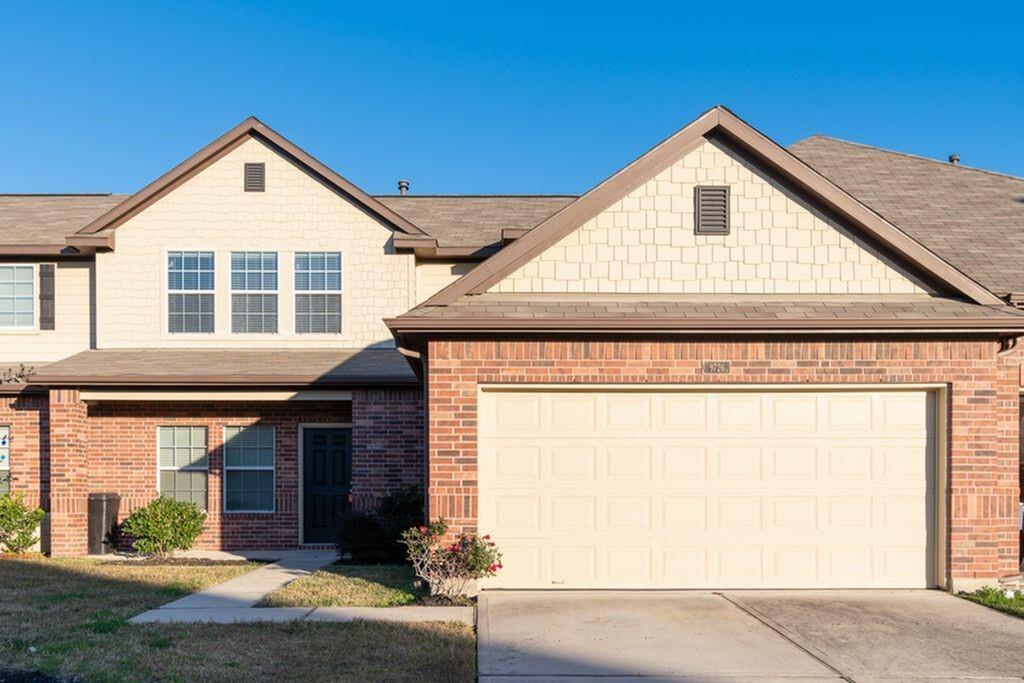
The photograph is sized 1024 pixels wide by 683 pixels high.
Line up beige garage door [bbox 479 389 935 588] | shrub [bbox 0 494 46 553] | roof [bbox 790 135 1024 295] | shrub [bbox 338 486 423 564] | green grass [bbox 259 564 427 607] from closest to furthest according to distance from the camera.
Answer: green grass [bbox 259 564 427 607]
beige garage door [bbox 479 389 935 588]
shrub [bbox 338 486 423 564]
roof [bbox 790 135 1024 295]
shrub [bbox 0 494 46 553]

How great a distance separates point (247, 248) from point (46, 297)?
3.85m

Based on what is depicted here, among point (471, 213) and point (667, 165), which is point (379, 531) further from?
point (471, 213)

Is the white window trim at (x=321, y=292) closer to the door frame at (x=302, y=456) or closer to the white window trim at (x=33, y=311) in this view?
the door frame at (x=302, y=456)

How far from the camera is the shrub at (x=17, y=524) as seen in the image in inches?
587

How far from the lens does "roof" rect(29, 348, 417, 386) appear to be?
14.7 m

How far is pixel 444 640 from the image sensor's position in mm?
8141

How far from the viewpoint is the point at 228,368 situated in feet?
49.9

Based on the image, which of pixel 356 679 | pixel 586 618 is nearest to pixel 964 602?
pixel 586 618

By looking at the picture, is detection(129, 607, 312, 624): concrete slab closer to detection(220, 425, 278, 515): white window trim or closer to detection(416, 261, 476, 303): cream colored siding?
detection(220, 425, 278, 515): white window trim

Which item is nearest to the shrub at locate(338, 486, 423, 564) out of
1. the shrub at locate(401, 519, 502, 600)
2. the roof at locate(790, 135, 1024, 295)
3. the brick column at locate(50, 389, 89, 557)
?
the shrub at locate(401, 519, 502, 600)

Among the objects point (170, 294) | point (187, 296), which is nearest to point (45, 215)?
point (170, 294)

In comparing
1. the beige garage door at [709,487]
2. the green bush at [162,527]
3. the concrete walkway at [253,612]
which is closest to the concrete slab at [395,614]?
the concrete walkway at [253,612]

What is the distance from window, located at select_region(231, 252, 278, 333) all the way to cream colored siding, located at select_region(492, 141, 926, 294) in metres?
7.10

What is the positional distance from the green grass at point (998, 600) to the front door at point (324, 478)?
9853 millimetres
